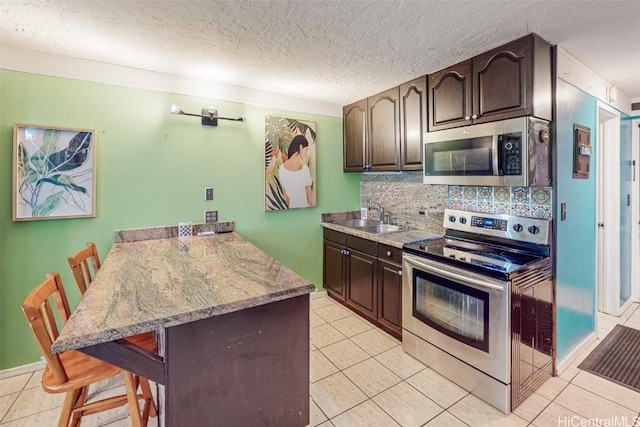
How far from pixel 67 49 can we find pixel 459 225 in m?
3.22

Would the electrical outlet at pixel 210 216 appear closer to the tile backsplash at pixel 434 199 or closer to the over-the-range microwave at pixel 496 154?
the tile backsplash at pixel 434 199

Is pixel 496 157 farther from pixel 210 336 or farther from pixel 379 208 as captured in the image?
pixel 210 336

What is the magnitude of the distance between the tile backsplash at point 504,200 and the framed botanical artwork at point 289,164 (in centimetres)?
146

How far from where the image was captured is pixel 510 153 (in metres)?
1.89

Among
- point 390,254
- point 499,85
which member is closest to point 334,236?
point 390,254

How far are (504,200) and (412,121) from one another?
3.29 feet

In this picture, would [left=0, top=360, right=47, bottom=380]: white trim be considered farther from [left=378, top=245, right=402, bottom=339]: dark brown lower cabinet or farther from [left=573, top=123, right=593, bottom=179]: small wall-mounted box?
[left=573, top=123, right=593, bottom=179]: small wall-mounted box

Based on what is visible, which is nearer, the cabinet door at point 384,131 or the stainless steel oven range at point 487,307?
the stainless steel oven range at point 487,307

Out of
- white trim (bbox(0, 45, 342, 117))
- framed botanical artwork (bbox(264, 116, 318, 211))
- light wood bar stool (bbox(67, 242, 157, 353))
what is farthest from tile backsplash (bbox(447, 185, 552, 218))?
light wood bar stool (bbox(67, 242, 157, 353))

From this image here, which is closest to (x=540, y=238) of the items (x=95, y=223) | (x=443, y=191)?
(x=443, y=191)

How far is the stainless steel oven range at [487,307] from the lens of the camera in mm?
1759

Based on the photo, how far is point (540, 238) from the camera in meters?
2.02

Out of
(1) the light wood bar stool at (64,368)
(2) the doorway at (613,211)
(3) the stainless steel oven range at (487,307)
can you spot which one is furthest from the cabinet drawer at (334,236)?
(2) the doorway at (613,211)

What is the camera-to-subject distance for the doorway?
9.08ft
